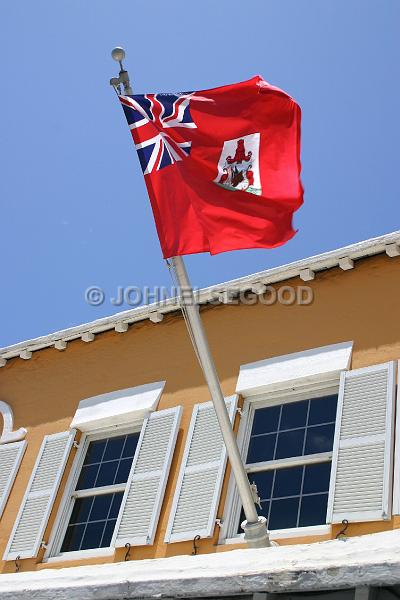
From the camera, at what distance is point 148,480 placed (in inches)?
278

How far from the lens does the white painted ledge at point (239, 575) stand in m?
2.48

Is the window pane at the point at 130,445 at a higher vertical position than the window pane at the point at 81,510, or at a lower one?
Answer: higher

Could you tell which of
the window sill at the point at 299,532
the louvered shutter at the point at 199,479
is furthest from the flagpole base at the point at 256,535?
the louvered shutter at the point at 199,479

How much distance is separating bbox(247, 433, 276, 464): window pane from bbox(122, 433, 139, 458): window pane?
58.1 inches

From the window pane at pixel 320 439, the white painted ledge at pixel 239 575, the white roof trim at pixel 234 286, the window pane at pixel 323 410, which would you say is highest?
the white roof trim at pixel 234 286

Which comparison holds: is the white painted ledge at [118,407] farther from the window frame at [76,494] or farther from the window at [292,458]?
the window at [292,458]

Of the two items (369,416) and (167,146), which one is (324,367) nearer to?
(369,416)

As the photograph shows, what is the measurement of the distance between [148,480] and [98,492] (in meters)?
0.84

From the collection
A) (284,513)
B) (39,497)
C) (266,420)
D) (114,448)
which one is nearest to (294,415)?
(266,420)

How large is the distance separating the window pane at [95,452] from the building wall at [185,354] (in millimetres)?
263

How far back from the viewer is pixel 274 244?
4.84 m

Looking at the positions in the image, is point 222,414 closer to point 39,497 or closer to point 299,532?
point 299,532

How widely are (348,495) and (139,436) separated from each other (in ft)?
9.11

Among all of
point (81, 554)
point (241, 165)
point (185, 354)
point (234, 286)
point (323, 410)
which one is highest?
point (234, 286)
